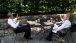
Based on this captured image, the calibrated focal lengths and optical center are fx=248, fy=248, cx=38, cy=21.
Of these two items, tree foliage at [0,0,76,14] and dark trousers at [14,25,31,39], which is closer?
dark trousers at [14,25,31,39]

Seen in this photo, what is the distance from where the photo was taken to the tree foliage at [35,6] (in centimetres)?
1112

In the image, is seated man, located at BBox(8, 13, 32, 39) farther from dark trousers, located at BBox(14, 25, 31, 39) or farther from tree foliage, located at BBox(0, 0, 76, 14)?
tree foliage, located at BBox(0, 0, 76, 14)

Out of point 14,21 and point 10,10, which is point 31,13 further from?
point 14,21

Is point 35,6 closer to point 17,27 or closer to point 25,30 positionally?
point 25,30

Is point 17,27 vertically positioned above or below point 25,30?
above

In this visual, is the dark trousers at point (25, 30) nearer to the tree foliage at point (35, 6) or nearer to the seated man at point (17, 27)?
the seated man at point (17, 27)

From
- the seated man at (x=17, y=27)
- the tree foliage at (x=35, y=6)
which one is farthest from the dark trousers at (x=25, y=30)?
the tree foliage at (x=35, y=6)

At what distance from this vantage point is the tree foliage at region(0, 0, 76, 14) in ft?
36.5

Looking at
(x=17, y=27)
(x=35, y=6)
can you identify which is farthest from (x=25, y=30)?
(x=35, y=6)

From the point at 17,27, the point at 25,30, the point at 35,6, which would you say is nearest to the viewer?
the point at 17,27

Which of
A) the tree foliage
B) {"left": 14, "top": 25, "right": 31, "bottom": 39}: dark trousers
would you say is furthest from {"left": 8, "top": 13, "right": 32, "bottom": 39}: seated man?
the tree foliage

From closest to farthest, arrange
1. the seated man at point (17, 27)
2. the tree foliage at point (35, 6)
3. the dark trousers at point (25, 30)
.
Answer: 1. the seated man at point (17, 27)
2. the dark trousers at point (25, 30)
3. the tree foliage at point (35, 6)

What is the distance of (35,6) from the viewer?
37.6 feet

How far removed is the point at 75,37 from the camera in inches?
374
